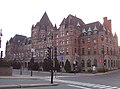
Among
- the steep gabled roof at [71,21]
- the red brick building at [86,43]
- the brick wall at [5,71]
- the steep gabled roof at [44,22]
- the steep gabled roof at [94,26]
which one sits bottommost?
the brick wall at [5,71]

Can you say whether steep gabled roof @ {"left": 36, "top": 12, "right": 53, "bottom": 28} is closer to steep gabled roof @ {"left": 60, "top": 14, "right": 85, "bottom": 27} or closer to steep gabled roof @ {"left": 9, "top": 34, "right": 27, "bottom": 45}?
steep gabled roof @ {"left": 60, "top": 14, "right": 85, "bottom": 27}

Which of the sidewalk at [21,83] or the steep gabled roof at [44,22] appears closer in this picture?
the sidewalk at [21,83]

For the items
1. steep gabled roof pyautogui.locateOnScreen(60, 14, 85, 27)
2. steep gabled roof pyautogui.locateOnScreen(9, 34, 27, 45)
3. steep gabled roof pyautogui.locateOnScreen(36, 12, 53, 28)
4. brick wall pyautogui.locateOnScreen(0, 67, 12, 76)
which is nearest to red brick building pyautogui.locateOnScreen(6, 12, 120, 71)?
steep gabled roof pyautogui.locateOnScreen(60, 14, 85, 27)

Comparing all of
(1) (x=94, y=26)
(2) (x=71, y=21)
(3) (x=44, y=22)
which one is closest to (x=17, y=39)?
(3) (x=44, y=22)

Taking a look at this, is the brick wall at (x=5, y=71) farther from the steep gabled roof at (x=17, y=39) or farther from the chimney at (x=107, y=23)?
the steep gabled roof at (x=17, y=39)

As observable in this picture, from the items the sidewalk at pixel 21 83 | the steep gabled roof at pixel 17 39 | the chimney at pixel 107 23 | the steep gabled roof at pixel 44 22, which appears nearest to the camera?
the sidewalk at pixel 21 83

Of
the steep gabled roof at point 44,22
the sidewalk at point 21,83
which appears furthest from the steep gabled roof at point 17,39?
the sidewalk at point 21,83

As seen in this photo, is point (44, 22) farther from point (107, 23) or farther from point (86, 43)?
point (107, 23)

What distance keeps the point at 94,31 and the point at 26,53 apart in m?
38.8

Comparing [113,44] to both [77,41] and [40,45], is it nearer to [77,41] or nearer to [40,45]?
Result: [77,41]

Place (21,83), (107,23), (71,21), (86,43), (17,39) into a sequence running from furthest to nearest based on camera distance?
1. (17,39)
2. (71,21)
3. (107,23)
4. (86,43)
5. (21,83)

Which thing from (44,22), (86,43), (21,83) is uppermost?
(44,22)

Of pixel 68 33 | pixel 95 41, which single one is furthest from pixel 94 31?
pixel 68 33

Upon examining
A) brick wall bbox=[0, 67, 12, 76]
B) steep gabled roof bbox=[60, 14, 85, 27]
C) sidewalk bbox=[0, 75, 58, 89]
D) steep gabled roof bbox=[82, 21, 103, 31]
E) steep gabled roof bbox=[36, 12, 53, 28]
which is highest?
steep gabled roof bbox=[36, 12, 53, 28]
